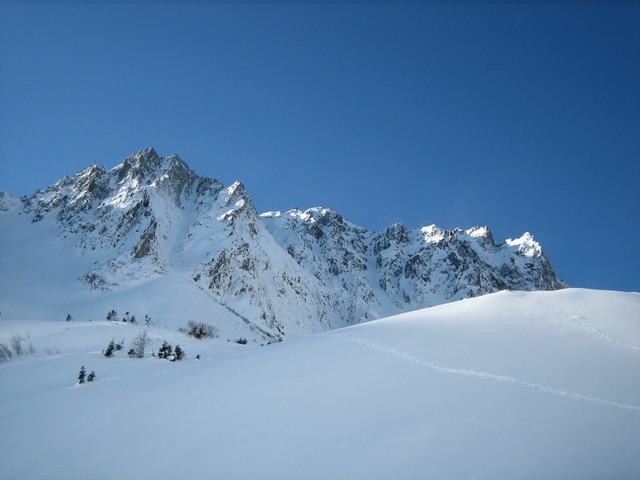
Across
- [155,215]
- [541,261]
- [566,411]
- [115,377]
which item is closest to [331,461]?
[566,411]

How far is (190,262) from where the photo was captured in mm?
72625

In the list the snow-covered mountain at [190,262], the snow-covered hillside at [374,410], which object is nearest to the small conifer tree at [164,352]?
the snow-covered hillside at [374,410]

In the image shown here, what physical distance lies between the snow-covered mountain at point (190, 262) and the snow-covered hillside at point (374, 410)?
42.6 metres

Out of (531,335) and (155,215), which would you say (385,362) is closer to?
(531,335)

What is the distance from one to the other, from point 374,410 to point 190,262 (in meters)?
71.8

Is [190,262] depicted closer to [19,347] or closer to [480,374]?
[19,347]

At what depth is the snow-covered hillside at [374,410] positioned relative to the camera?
471 centimetres

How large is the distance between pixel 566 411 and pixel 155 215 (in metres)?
80.4

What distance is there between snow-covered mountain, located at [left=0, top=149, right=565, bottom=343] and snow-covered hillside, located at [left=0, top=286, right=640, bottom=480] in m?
42.6

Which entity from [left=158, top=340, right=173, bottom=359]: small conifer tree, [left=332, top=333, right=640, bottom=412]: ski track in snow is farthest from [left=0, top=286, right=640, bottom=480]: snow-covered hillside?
[left=158, top=340, right=173, bottom=359]: small conifer tree

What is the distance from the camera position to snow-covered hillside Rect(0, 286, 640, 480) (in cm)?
471

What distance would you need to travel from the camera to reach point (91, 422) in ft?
23.8

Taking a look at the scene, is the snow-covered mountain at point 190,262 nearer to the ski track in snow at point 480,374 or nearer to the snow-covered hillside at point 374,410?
the snow-covered hillside at point 374,410

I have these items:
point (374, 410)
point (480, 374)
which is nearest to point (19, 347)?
point (374, 410)
